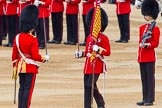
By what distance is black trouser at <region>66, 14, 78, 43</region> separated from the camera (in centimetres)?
2169

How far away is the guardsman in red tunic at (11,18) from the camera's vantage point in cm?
2092

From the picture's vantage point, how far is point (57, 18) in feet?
71.8

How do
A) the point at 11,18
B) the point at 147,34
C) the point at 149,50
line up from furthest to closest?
the point at 11,18
the point at 149,50
the point at 147,34

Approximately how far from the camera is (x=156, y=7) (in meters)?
14.1

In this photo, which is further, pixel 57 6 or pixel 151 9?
pixel 57 6

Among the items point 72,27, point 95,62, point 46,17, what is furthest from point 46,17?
point 95,62

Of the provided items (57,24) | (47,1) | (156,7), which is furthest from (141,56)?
(57,24)

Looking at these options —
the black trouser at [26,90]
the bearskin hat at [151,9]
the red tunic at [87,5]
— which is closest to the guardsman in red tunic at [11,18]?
the red tunic at [87,5]

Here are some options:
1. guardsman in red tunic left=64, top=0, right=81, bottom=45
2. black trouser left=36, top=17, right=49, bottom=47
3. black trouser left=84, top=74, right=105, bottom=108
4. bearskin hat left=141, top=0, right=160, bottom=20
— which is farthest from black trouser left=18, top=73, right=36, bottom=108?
guardsman in red tunic left=64, top=0, right=81, bottom=45

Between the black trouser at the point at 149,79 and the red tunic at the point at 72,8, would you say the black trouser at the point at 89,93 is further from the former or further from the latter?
the red tunic at the point at 72,8

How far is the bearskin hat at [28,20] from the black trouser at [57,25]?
354 inches

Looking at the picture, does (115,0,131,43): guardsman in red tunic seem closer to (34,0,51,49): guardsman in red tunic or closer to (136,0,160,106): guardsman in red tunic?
(34,0,51,49): guardsman in red tunic

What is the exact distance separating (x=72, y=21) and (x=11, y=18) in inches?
60.5

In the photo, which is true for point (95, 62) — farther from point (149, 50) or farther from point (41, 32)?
point (41, 32)
